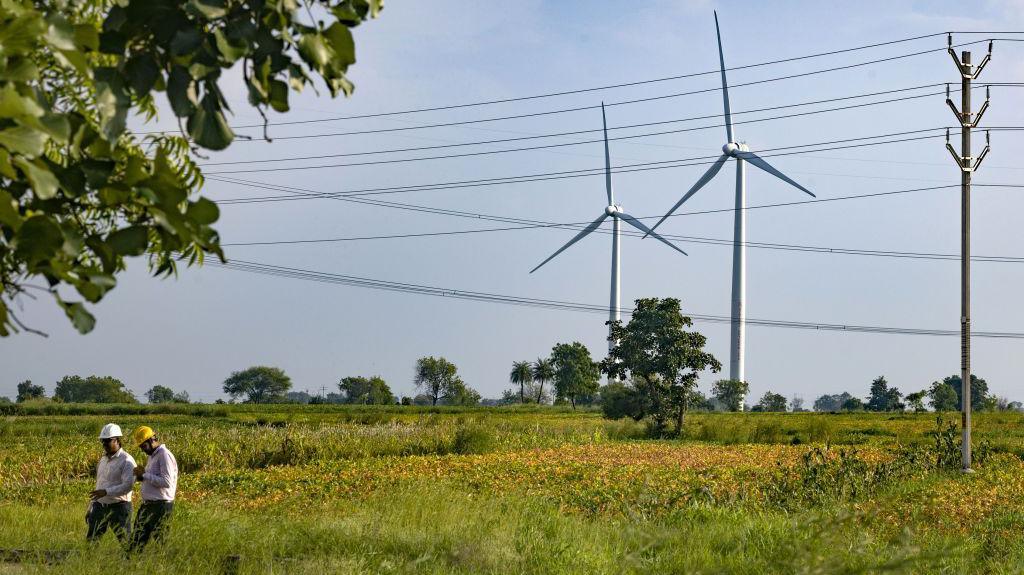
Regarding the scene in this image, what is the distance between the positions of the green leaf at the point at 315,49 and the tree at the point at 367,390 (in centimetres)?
12542

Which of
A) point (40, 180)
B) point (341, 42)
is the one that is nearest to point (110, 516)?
point (40, 180)

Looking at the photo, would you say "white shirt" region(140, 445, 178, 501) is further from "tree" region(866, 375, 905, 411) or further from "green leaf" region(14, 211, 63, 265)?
"tree" region(866, 375, 905, 411)

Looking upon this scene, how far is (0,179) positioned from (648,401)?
45.6 meters

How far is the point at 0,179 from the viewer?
4.08m

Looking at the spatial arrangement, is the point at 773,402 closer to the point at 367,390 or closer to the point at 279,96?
the point at 367,390

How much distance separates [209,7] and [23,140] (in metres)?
0.76

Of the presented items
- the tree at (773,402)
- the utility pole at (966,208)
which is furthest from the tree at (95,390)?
the utility pole at (966,208)

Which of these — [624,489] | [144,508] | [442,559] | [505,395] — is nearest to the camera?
[442,559]

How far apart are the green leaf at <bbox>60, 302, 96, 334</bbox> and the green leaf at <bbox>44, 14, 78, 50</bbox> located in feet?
3.02

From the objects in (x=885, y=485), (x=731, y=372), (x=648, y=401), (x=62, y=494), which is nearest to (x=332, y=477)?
(x=62, y=494)

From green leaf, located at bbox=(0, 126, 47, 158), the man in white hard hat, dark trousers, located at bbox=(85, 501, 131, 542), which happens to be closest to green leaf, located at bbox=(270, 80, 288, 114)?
green leaf, located at bbox=(0, 126, 47, 158)

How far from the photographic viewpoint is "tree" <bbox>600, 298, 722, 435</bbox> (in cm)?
Result: 4744

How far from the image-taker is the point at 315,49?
3559 mm

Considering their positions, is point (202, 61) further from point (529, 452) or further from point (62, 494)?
point (529, 452)
